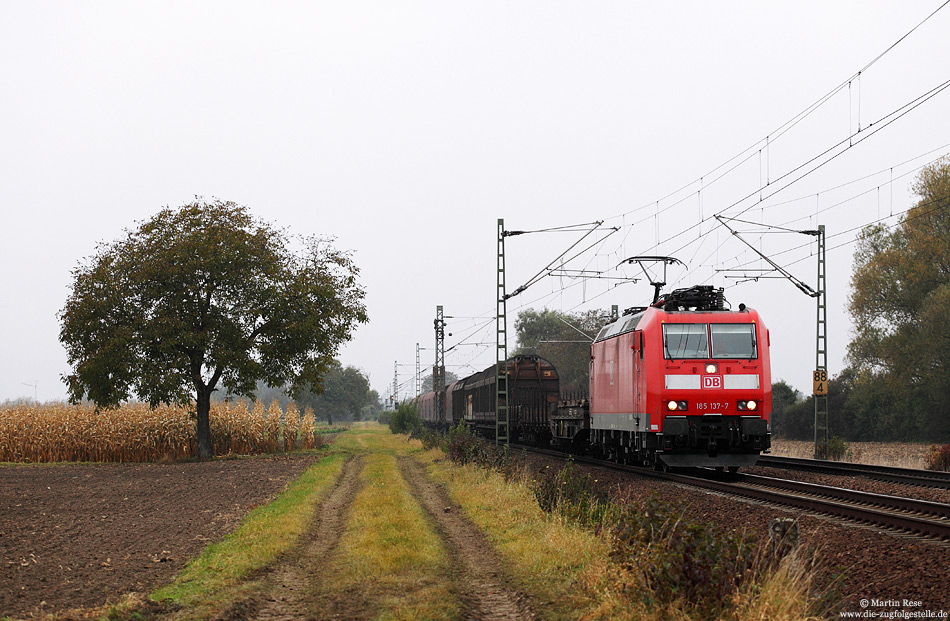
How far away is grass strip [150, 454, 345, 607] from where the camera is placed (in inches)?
364

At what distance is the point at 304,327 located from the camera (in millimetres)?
33688

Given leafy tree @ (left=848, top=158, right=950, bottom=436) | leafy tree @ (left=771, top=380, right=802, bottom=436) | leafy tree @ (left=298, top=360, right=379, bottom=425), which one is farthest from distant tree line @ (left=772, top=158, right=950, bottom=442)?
leafy tree @ (left=298, top=360, right=379, bottom=425)

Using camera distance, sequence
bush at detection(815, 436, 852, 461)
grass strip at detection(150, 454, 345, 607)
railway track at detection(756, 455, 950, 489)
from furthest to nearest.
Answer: bush at detection(815, 436, 852, 461)
railway track at detection(756, 455, 950, 489)
grass strip at detection(150, 454, 345, 607)

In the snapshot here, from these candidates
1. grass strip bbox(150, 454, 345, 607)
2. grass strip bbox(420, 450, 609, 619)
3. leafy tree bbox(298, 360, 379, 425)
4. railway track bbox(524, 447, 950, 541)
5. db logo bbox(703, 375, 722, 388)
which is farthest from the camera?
leafy tree bbox(298, 360, 379, 425)

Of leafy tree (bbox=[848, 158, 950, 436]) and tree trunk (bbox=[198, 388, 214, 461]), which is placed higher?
leafy tree (bbox=[848, 158, 950, 436])

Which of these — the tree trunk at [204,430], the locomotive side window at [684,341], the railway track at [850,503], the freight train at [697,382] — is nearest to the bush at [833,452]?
the freight train at [697,382]

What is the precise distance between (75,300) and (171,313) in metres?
3.71

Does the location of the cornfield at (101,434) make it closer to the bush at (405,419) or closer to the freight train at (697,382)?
the freight train at (697,382)

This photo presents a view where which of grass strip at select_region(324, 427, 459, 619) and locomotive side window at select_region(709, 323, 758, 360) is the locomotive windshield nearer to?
locomotive side window at select_region(709, 323, 758, 360)

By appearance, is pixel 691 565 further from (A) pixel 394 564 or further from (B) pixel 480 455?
(B) pixel 480 455

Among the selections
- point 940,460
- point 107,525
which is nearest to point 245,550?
point 107,525

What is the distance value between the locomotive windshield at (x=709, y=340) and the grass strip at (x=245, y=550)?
872 centimetres

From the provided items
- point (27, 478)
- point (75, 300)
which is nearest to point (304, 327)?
point (75, 300)

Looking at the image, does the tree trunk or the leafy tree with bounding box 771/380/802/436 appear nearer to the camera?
the tree trunk
